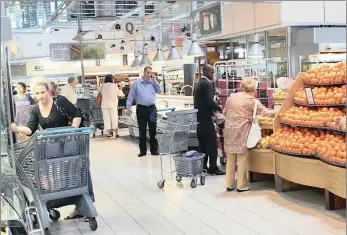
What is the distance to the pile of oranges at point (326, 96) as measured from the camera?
566 centimetres

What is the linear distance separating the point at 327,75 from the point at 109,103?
802 cm

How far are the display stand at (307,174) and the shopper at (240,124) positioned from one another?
421 millimetres

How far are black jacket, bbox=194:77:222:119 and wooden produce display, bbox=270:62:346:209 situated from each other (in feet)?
3.60

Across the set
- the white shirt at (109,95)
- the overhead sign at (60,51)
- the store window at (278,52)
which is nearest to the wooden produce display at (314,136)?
the store window at (278,52)

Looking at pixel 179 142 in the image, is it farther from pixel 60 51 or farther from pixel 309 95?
pixel 60 51

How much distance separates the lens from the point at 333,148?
17.1 ft

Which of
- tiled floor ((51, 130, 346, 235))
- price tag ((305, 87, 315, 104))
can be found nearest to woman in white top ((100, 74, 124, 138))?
tiled floor ((51, 130, 346, 235))

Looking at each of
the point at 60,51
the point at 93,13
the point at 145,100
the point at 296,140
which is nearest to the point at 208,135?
the point at 296,140

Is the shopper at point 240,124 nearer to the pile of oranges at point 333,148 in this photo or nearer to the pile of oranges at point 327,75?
the pile of oranges at point 327,75

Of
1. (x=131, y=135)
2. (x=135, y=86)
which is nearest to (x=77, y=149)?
(x=135, y=86)

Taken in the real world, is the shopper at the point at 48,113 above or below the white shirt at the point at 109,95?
above

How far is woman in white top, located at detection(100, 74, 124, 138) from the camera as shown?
515 inches

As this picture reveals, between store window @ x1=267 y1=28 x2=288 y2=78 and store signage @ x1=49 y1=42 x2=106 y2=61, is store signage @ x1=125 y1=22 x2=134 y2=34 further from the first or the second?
store window @ x1=267 y1=28 x2=288 y2=78

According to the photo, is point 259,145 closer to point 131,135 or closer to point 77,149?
point 77,149
